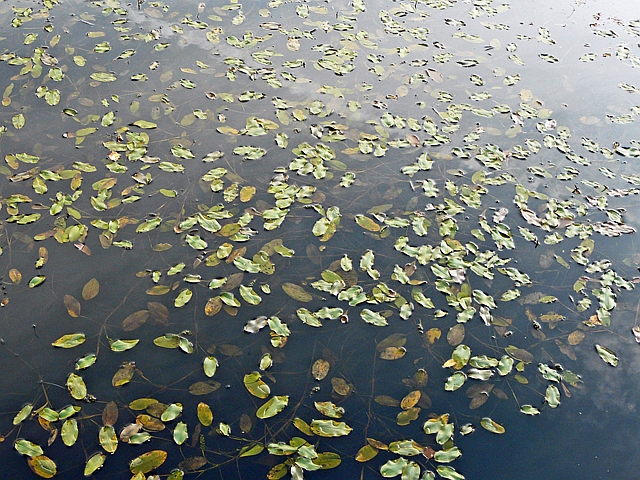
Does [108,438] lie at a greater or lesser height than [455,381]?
lesser

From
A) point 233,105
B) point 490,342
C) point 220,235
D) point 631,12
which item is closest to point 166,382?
point 220,235

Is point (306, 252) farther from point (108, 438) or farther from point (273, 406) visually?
point (108, 438)

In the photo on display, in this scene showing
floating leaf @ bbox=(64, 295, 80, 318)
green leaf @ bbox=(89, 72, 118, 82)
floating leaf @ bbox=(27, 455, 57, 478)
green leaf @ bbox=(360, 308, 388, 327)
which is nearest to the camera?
floating leaf @ bbox=(27, 455, 57, 478)

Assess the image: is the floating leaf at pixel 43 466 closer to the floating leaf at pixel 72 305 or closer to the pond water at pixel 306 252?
the pond water at pixel 306 252

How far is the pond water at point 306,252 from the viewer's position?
7.64ft

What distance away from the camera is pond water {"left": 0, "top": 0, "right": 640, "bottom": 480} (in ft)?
7.64

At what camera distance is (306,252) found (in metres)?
3.06

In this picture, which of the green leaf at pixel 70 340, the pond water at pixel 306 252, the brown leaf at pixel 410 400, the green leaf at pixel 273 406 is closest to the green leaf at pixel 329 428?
the pond water at pixel 306 252

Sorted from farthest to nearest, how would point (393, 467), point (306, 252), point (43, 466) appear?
point (306, 252) → point (393, 467) → point (43, 466)

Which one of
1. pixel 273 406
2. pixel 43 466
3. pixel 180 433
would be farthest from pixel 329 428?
pixel 43 466

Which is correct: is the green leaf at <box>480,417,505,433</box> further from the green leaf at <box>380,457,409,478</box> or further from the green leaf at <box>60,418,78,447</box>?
the green leaf at <box>60,418,78,447</box>

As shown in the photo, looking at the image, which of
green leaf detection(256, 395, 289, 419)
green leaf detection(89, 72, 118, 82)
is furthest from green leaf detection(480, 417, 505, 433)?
green leaf detection(89, 72, 118, 82)

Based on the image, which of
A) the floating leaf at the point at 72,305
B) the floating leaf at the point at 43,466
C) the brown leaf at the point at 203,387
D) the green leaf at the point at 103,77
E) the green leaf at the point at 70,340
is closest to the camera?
the floating leaf at the point at 43,466

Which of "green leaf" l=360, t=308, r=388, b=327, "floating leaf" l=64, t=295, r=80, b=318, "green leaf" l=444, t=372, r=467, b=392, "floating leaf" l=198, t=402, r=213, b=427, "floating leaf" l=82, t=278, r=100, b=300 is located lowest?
"floating leaf" l=198, t=402, r=213, b=427
